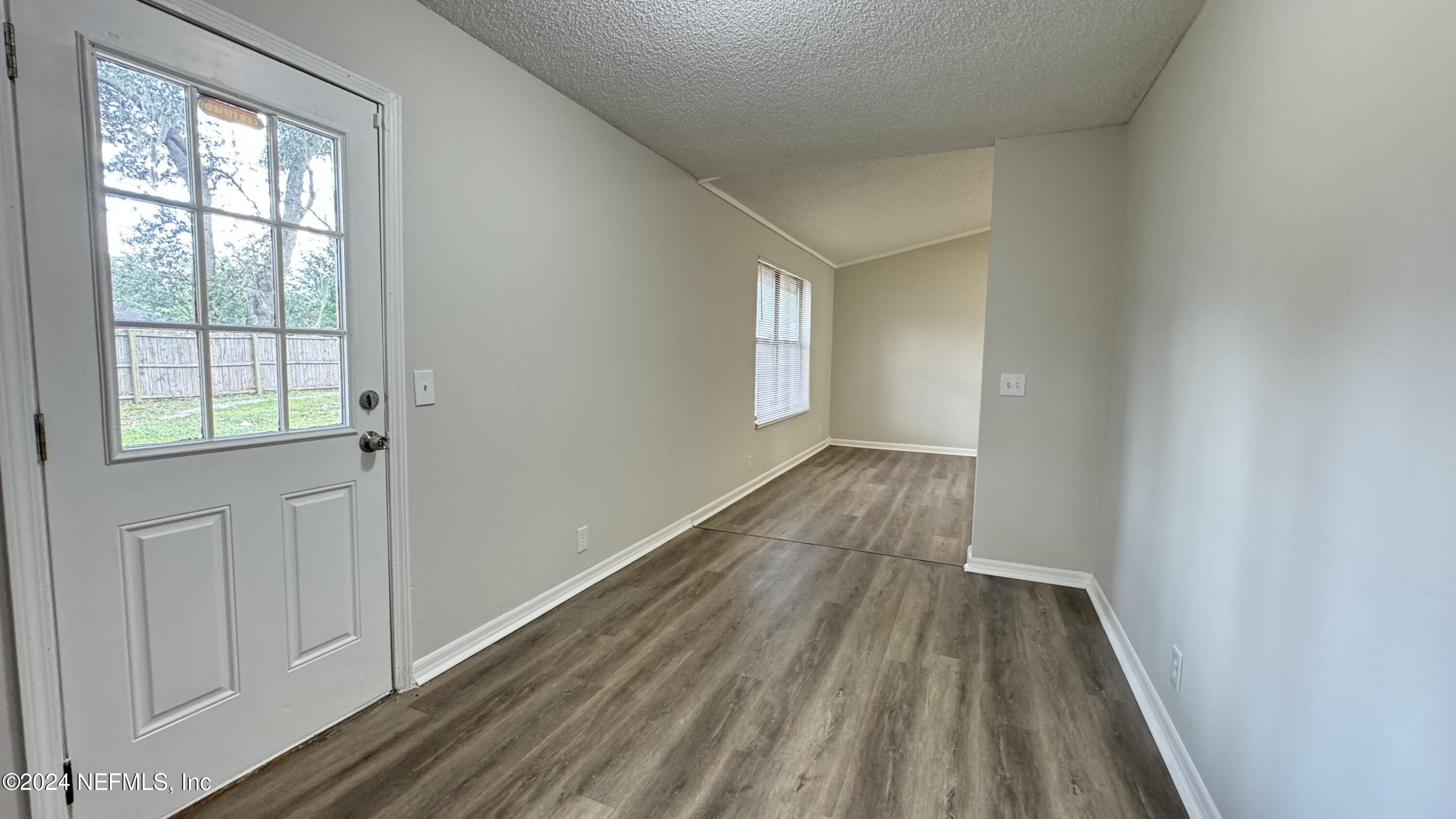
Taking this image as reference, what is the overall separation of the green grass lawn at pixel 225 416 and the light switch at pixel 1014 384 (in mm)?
3141

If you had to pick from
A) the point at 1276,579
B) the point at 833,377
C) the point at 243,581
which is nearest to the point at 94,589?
the point at 243,581

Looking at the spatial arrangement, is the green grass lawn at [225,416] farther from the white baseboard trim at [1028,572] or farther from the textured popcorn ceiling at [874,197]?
the white baseboard trim at [1028,572]

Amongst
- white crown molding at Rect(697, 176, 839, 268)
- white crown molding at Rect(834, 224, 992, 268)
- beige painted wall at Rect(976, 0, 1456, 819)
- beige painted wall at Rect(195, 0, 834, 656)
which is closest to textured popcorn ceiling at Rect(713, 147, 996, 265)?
white crown molding at Rect(697, 176, 839, 268)

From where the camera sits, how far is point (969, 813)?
60.8 inches

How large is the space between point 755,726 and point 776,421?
3898 mm

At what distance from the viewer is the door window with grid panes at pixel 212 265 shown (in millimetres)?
1334

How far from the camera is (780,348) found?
19.2 ft

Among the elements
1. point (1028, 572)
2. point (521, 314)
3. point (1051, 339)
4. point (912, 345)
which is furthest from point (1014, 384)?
point (912, 345)

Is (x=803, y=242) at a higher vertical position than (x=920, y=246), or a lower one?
lower

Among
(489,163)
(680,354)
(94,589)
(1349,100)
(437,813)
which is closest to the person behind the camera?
(1349,100)

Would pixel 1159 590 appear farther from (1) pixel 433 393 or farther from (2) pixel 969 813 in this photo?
(1) pixel 433 393

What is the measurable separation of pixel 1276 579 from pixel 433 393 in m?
2.52

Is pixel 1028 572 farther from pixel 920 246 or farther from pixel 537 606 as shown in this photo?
pixel 920 246

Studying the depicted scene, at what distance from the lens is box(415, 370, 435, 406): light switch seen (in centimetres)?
203
